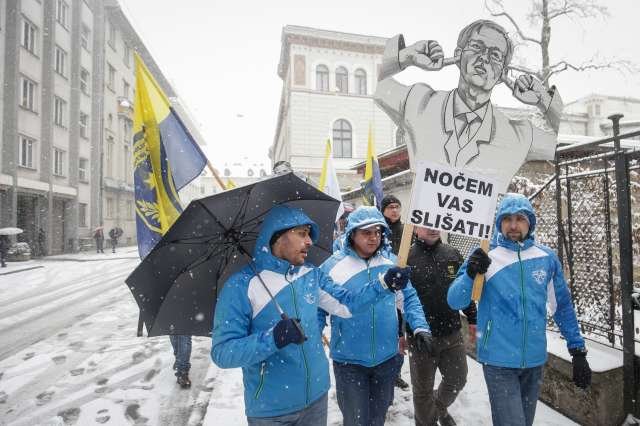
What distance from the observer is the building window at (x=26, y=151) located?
21.4 metres

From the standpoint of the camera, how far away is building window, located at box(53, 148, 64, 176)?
2439 centimetres

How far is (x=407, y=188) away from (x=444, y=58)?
6277 millimetres

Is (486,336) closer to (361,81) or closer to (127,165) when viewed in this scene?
(361,81)

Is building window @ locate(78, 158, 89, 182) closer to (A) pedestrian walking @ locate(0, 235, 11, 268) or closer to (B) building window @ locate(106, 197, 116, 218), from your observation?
(B) building window @ locate(106, 197, 116, 218)

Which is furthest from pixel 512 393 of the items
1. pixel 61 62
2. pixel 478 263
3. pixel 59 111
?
pixel 61 62

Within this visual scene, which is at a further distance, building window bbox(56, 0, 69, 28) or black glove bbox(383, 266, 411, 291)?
building window bbox(56, 0, 69, 28)

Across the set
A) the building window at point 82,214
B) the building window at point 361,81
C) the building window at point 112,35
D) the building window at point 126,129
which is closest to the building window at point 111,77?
the building window at point 112,35

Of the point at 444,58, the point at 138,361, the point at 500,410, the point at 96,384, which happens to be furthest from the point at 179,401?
the point at 444,58

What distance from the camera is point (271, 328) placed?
6.77 feet

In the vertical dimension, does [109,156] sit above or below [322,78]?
below

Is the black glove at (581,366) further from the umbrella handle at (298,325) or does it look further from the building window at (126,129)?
the building window at (126,129)

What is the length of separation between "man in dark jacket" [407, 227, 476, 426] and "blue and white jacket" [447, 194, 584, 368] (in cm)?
60

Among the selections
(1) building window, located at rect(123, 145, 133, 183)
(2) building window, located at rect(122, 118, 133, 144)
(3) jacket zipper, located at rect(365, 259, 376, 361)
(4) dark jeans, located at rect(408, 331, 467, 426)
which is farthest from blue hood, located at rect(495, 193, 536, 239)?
(2) building window, located at rect(122, 118, 133, 144)

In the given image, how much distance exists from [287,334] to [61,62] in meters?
30.2
